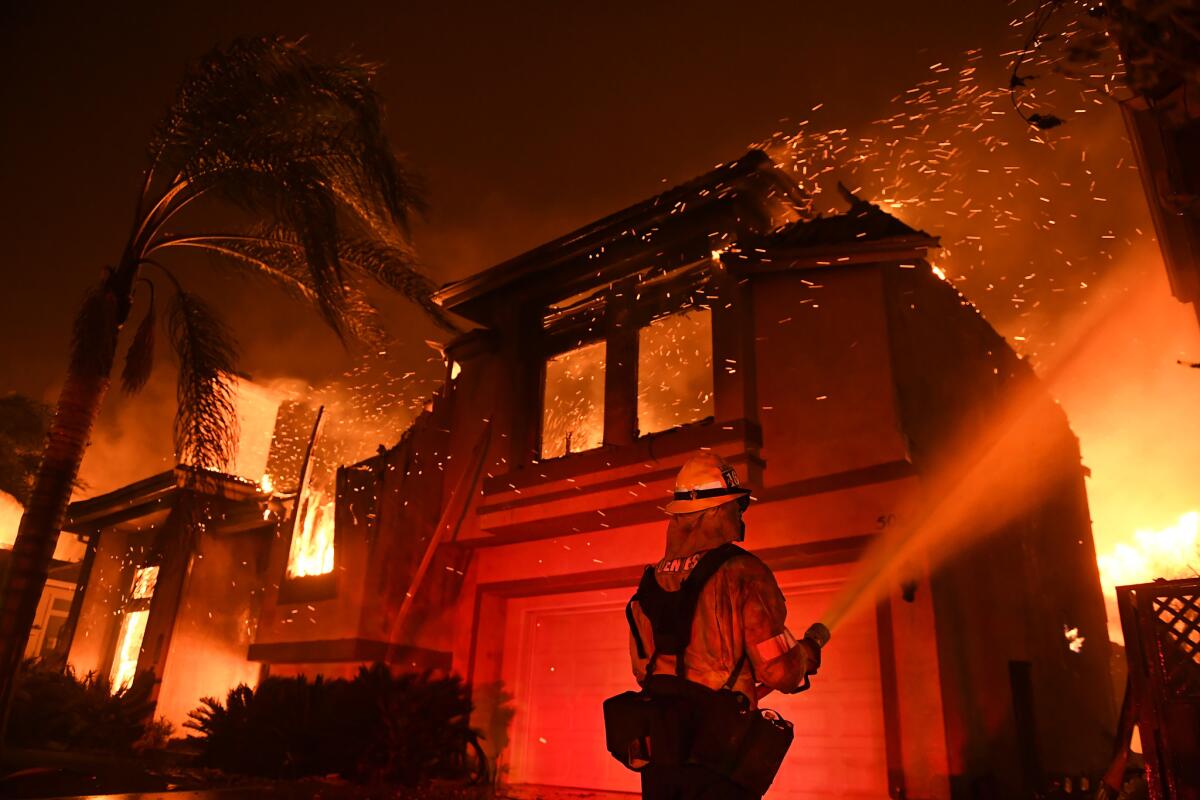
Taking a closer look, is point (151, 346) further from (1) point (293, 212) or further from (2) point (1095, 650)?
(2) point (1095, 650)

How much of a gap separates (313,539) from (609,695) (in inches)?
211

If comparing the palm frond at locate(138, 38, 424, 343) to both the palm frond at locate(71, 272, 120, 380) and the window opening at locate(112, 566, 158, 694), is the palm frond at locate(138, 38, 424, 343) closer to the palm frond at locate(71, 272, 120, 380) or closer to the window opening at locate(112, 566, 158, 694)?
the palm frond at locate(71, 272, 120, 380)

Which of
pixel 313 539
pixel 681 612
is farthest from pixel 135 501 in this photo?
pixel 681 612

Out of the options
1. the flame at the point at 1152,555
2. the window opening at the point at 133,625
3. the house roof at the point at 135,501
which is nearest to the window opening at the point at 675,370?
the house roof at the point at 135,501

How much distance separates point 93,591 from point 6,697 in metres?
14.1

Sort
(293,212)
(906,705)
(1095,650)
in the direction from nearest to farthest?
(906,705) → (293,212) → (1095,650)

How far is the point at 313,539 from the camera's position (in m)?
12.5

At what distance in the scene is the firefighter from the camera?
3445 millimetres

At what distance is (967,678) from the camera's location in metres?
7.87

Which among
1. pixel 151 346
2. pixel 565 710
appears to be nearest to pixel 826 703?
pixel 565 710

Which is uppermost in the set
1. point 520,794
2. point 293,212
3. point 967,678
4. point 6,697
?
point 293,212

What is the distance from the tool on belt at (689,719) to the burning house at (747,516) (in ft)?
15.4

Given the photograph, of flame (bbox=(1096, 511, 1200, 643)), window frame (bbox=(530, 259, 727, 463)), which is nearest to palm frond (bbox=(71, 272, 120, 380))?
window frame (bbox=(530, 259, 727, 463))

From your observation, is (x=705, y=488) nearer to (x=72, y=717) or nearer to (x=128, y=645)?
(x=72, y=717)
